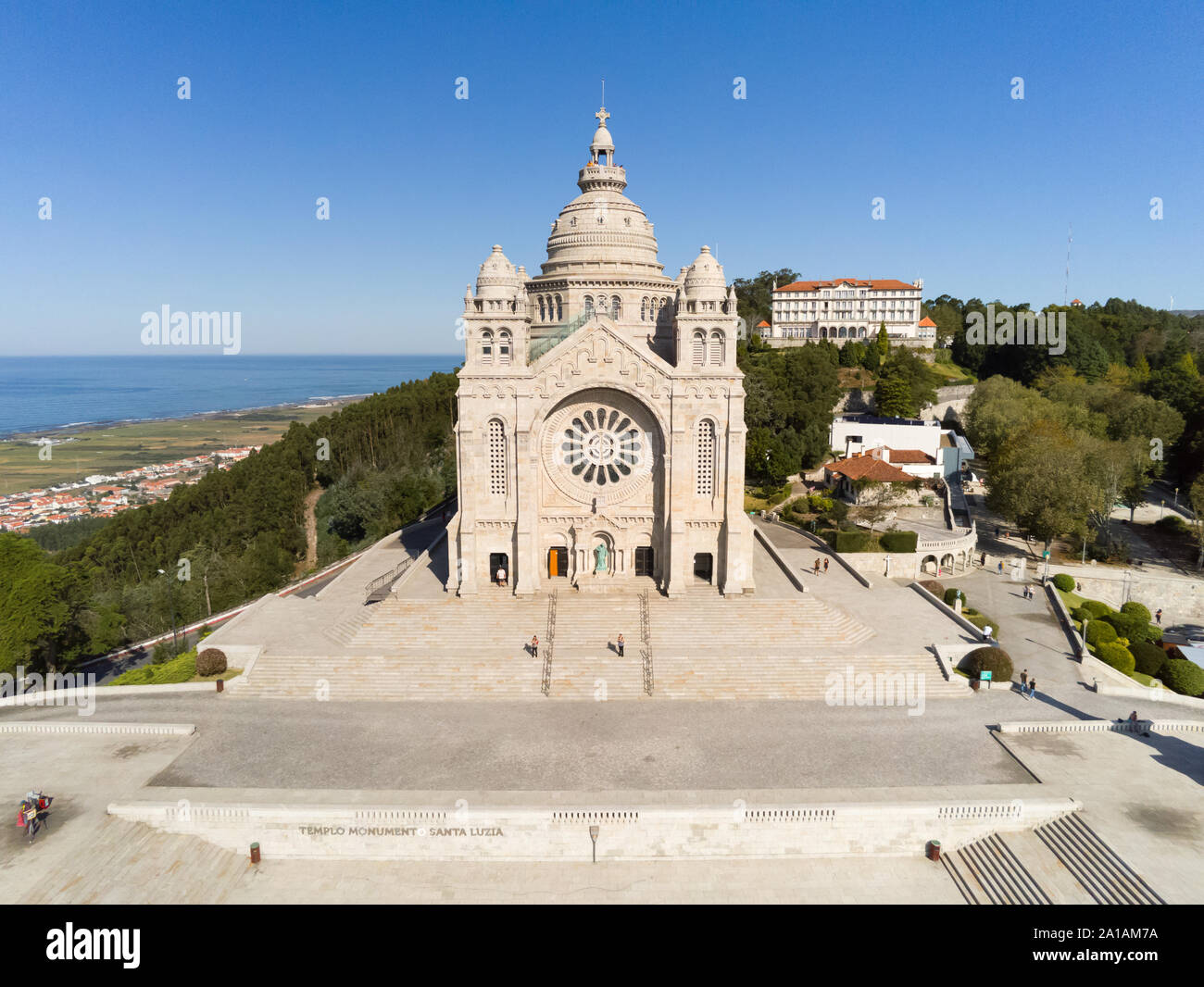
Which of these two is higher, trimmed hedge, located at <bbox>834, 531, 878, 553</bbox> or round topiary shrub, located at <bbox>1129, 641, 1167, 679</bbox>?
trimmed hedge, located at <bbox>834, 531, 878, 553</bbox>

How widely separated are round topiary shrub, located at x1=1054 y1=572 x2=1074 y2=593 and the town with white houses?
75570mm

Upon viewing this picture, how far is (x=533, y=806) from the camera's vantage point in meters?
21.8

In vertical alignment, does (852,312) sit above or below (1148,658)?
above

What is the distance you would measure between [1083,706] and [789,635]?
1235 centimetres

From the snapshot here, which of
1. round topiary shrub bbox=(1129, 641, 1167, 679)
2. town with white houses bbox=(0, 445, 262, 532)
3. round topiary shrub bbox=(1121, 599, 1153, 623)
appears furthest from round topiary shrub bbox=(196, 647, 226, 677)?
round topiary shrub bbox=(1121, 599, 1153, 623)

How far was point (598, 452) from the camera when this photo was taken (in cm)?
3816

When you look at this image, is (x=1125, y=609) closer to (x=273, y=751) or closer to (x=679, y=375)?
(x=679, y=375)

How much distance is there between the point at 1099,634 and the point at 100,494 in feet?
358

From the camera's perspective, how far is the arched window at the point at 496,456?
37219 mm

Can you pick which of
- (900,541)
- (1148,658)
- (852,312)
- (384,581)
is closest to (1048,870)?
(1148,658)

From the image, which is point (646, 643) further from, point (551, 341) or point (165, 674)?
point (165, 674)

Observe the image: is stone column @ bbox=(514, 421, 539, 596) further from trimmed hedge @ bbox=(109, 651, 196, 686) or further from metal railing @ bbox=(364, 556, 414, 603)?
trimmed hedge @ bbox=(109, 651, 196, 686)

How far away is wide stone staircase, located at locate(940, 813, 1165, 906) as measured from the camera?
64.4 ft
